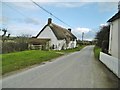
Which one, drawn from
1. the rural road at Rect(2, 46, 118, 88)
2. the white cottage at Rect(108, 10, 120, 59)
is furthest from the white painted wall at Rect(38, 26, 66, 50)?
the rural road at Rect(2, 46, 118, 88)

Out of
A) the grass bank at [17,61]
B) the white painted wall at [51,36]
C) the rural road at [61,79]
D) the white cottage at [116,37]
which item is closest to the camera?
the rural road at [61,79]

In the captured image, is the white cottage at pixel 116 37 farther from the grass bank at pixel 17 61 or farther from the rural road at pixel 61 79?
the grass bank at pixel 17 61

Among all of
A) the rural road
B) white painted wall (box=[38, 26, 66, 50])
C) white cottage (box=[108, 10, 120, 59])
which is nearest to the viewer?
the rural road

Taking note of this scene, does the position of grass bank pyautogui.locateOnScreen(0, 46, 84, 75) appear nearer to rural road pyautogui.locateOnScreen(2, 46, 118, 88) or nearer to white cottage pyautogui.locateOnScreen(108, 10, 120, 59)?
rural road pyautogui.locateOnScreen(2, 46, 118, 88)

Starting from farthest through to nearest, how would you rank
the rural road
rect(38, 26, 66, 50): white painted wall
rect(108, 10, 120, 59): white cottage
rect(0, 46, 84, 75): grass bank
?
rect(38, 26, 66, 50): white painted wall, rect(108, 10, 120, 59): white cottage, rect(0, 46, 84, 75): grass bank, the rural road

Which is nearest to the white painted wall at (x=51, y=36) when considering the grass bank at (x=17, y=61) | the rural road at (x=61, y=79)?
the grass bank at (x=17, y=61)

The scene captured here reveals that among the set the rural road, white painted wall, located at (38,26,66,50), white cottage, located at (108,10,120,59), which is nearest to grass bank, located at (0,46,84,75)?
the rural road

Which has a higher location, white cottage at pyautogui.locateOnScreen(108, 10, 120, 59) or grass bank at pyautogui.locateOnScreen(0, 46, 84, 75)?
white cottage at pyautogui.locateOnScreen(108, 10, 120, 59)

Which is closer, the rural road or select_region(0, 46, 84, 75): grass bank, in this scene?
the rural road

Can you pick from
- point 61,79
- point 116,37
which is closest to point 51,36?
point 116,37

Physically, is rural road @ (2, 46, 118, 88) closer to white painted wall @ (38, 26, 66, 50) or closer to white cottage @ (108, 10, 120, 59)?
white cottage @ (108, 10, 120, 59)

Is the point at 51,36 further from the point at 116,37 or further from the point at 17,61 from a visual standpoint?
the point at 17,61

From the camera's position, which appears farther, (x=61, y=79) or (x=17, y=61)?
(x=17, y=61)

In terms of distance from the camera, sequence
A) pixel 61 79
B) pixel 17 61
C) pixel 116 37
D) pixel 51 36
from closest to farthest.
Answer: pixel 61 79
pixel 17 61
pixel 116 37
pixel 51 36
